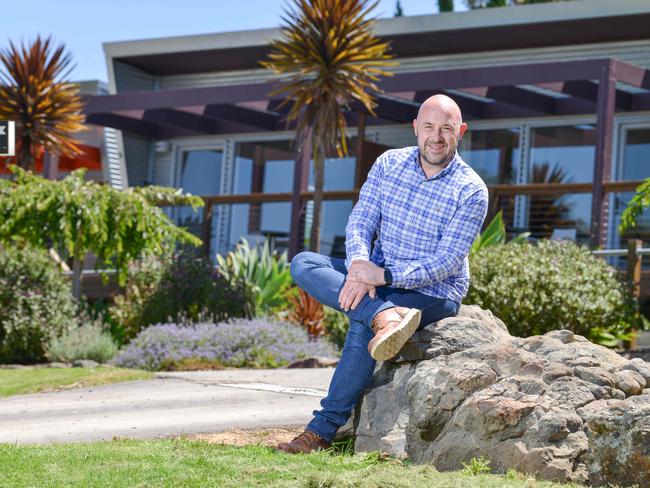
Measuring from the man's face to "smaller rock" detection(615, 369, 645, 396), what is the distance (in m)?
1.38

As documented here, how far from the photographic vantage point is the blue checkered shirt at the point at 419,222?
541cm

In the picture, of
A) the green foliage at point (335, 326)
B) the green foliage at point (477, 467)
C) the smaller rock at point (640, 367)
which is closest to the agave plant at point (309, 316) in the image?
the green foliage at point (335, 326)

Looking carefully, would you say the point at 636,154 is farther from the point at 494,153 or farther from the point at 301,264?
the point at 301,264

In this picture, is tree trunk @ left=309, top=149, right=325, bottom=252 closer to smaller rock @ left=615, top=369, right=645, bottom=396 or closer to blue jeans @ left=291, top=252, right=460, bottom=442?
blue jeans @ left=291, top=252, right=460, bottom=442

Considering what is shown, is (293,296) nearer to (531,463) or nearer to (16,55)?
(16,55)

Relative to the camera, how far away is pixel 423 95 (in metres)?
16.4

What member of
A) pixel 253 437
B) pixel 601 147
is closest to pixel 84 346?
pixel 253 437

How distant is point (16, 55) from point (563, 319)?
856cm

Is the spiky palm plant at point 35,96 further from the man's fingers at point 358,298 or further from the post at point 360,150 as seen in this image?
the man's fingers at point 358,298

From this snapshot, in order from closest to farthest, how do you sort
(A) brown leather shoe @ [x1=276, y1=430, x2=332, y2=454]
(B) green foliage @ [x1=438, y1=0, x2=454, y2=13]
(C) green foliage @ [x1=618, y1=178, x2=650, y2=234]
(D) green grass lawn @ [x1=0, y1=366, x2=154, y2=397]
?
(A) brown leather shoe @ [x1=276, y1=430, x2=332, y2=454]
(D) green grass lawn @ [x1=0, y1=366, x2=154, y2=397]
(C) green foliage @ [x1=618, y1=178, x2=650, y2=234]
(B) green foliage @ [x1=438, y1=0, x2=454, y2=13]

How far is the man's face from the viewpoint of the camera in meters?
5.54

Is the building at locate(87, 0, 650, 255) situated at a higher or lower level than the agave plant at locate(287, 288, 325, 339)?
higher

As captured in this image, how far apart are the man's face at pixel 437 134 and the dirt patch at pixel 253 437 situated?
1630 millimetres

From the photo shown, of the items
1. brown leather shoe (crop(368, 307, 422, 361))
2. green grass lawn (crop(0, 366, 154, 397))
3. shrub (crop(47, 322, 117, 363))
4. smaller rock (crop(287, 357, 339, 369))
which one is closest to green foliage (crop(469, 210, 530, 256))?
smaller rock (crop(287, 357, 339, 369))
